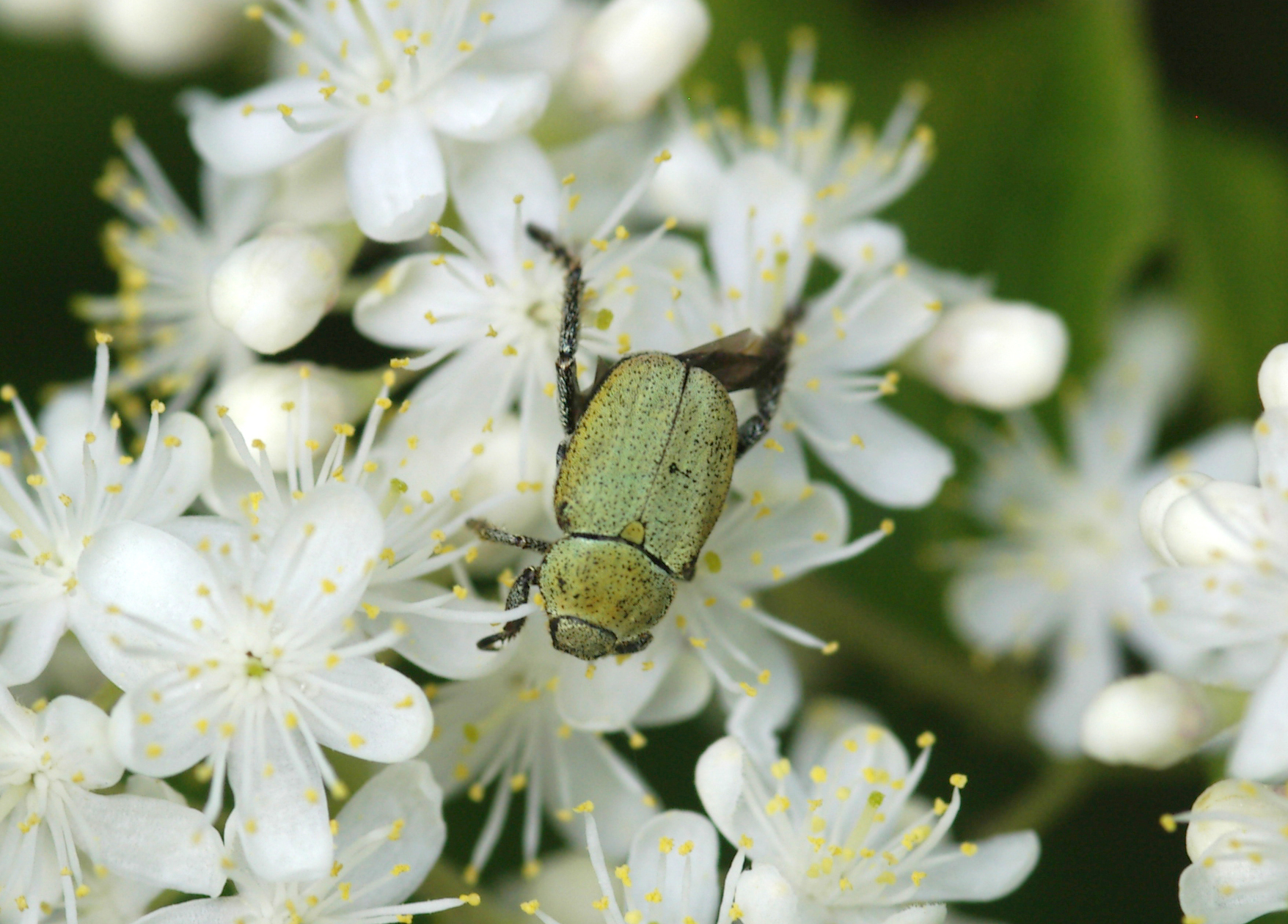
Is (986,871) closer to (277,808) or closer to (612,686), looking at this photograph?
(612,686)

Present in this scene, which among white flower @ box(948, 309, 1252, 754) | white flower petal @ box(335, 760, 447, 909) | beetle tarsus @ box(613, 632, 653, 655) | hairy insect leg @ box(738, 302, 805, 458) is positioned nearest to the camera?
white flower petal @ box(335, 760, 447, 909)

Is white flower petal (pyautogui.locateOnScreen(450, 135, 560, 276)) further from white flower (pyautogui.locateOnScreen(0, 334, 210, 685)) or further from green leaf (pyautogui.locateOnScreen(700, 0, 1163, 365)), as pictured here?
green leaf (pyautogui.locateOnScreen(700, 0, 1163, 365))

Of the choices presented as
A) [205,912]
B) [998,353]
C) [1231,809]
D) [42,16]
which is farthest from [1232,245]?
[42,16]

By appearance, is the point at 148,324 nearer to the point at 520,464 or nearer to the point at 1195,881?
the point at 520,464

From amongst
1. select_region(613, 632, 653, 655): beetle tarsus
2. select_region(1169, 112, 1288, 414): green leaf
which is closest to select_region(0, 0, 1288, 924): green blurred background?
select_region(1169, 112, 1288, 414): green leaf

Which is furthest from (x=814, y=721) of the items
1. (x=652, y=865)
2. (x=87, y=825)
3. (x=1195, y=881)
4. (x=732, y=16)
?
(x=732, y=16)

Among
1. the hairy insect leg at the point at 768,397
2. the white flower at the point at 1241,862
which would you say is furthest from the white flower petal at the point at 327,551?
the white flower at the point at 1241,862
